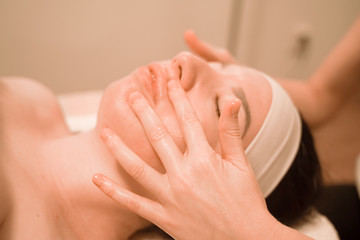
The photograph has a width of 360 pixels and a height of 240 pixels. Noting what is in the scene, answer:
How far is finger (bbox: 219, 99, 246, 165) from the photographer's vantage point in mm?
713

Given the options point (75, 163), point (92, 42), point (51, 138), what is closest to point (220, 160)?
point (75, 163)

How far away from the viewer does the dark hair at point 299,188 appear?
103 centimetres

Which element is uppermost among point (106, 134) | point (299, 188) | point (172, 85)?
point (172, 85)

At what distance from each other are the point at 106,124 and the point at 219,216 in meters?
0.39

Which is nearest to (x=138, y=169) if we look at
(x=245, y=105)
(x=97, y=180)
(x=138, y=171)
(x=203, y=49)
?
(x=138, y=171)

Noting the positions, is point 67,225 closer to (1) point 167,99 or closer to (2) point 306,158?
(1) point 167,99

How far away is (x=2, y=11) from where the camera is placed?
1.84 meters

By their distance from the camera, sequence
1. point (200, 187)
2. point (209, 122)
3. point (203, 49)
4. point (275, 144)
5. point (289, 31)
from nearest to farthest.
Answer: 1. point (200, 187)
2. point (209, 122)
3. point (275, 144)
4. point (203, 49)
5. point (289, 31)

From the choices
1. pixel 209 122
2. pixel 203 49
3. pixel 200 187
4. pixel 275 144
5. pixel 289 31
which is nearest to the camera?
pixel 200 187

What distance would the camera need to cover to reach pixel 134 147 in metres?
0.80

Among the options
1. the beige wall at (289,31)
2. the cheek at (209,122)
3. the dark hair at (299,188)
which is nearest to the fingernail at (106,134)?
the cheek at (209,122)

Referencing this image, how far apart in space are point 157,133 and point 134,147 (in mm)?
93

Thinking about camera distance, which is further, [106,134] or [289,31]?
[289,31]

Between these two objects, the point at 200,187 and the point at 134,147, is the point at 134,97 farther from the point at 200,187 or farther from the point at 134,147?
the point at 200,187
